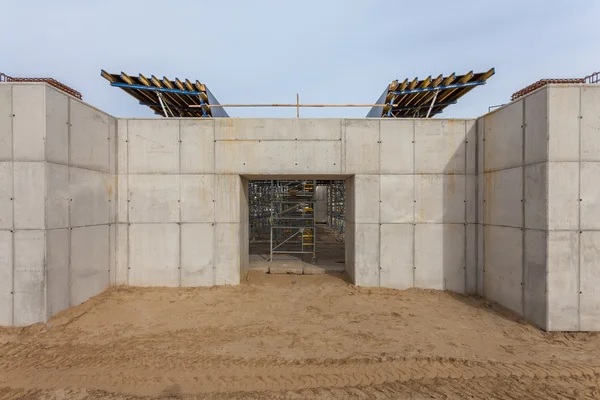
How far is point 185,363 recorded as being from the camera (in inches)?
165

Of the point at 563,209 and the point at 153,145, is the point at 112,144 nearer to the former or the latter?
the point at 153,145

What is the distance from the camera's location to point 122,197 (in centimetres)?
734

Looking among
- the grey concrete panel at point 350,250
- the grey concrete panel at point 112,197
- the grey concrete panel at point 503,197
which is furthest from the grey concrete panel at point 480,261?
the grey concrete panel at point 112,197

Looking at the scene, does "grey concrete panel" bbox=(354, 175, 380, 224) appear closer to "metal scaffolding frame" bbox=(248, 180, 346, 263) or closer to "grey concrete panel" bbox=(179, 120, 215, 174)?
"grey concrete panel" bbox=(179, 120, 215, 174)

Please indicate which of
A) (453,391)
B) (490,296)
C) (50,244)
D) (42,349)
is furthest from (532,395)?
(50,244)

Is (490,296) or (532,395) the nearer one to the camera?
(532,395)

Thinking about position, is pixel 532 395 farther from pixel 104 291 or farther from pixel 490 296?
pixel 104 291

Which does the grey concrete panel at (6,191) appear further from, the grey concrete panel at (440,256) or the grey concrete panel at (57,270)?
the grey concrete panel at (440,256)

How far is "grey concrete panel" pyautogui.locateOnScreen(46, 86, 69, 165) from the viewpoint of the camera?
211 inches

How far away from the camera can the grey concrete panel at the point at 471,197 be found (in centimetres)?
725

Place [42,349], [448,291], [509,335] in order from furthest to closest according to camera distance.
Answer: [448,291] < [509,335] < [42,349]

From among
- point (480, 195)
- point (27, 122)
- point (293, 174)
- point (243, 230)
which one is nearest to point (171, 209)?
point (243, 230)

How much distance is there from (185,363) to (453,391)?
3.84 metres

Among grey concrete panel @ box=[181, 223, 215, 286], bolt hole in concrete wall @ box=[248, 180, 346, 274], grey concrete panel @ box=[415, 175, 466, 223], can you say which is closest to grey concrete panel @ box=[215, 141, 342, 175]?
bolt hole in concrete wall @ box=[248, 180, 346, 274]
